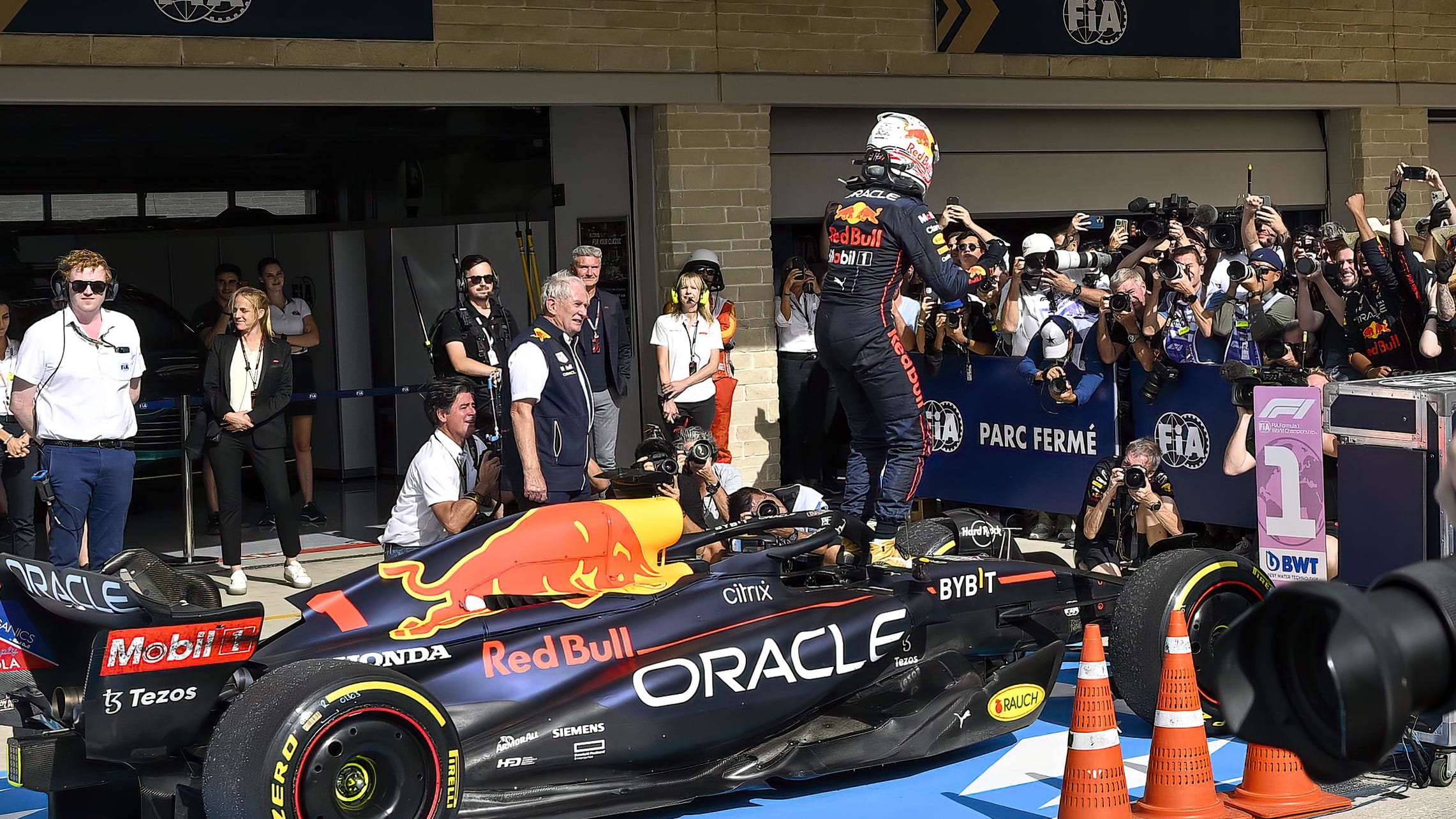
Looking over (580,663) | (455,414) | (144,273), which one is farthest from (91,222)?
(580,663)

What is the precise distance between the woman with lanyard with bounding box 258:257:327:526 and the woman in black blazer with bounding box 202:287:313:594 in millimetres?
1526

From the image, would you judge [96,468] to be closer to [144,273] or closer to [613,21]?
[613,21]

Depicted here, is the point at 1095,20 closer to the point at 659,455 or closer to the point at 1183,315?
the point at 1183,315

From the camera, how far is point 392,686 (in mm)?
4664

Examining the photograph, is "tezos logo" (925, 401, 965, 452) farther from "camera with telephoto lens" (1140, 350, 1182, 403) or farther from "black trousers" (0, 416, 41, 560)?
"black trousers" (0, 416, 41, 560)

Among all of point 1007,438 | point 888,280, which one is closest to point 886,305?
point 888,280

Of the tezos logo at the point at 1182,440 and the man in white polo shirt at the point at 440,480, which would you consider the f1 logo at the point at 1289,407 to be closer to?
the tezos logo at the point at 1182,440

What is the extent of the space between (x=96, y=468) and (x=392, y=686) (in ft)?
12.5

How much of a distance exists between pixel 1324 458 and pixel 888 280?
2086 millimetres

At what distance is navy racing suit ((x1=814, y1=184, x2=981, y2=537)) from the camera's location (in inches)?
277

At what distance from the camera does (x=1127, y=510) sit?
7.89m

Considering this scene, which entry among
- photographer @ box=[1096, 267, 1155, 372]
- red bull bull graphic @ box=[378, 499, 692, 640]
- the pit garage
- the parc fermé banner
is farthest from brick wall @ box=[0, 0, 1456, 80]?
red bull bull graphic @ box=[378, 499, 692, 640]

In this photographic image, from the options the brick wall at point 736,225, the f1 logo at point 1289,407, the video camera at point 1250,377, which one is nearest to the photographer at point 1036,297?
the video camera at point 1250,377

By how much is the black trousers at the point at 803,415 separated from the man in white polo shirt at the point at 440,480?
14.6ft
